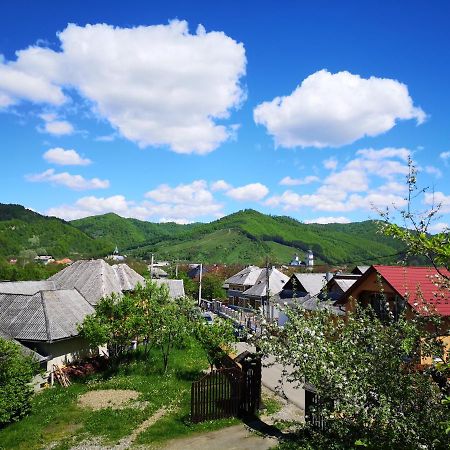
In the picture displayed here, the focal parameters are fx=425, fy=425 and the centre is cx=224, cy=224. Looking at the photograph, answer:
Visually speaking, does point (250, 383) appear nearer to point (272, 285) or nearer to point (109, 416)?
point (109, 416)

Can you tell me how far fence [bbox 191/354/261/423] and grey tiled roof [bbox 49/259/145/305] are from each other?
18.2 meters

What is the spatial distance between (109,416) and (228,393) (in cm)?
479

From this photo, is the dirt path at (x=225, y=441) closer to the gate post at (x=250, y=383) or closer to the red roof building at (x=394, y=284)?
the gate post at (x=250, y=383)

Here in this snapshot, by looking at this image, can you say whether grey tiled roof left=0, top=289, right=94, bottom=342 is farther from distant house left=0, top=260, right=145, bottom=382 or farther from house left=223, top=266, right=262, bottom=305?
house left=223, top=266, right=262, bottom=305

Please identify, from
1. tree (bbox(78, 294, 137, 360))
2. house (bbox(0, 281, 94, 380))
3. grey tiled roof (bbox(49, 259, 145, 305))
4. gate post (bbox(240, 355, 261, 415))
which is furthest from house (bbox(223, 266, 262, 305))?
gate post (bbox(240, 355, 261, 415))

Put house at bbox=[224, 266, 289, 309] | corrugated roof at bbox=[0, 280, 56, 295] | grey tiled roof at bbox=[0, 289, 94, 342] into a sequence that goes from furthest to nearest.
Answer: house at bbox=[224, 266, 289, 309]
corrugated roof at bbox=[0, 280, 56, 295]
grey tiled roof at bbox=[0, 289, 94, 342]

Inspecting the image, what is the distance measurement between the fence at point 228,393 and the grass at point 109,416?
1.48 feet

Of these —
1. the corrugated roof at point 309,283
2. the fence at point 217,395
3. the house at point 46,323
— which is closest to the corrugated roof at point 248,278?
the corrugated roof at point 309,283

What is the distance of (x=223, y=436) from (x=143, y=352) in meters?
14.6

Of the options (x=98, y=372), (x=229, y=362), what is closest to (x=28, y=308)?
(x=98, y=372)

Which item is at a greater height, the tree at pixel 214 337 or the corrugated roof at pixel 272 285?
the corrugated roof at pixel 272 285

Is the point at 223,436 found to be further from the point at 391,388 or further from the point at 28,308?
the point at 28,308

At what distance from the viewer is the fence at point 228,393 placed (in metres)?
16.2

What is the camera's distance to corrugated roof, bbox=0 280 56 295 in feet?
103
